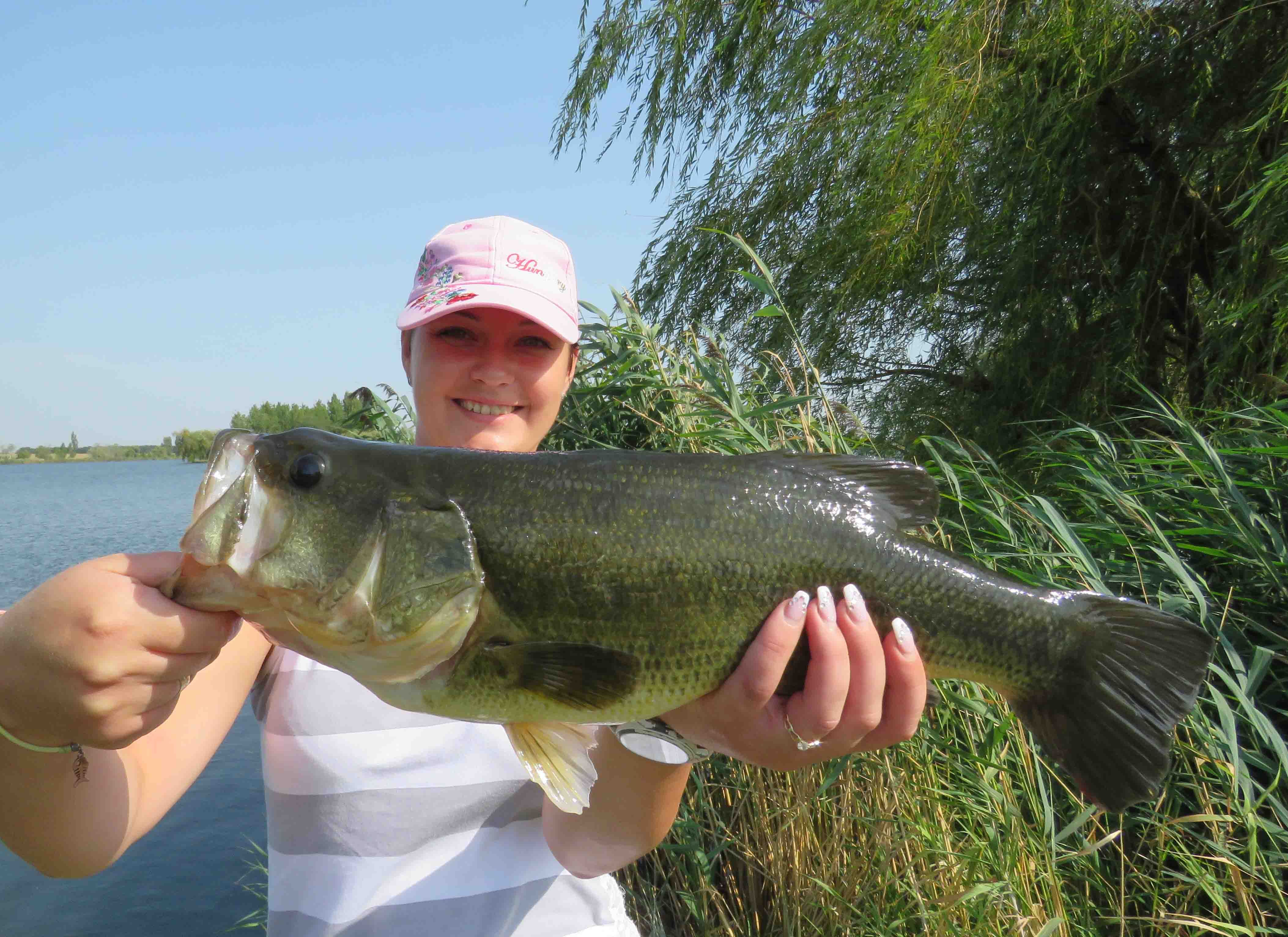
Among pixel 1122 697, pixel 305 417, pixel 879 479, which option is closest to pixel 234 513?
pixel 879 479

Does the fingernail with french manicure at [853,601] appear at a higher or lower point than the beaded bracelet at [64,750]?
higher

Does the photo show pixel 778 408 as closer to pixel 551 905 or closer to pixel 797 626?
pixel 797 626

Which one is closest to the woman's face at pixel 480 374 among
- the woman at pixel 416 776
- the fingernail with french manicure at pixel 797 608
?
the woman at pixel 416 776

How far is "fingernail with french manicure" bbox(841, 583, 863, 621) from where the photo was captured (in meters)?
1.73

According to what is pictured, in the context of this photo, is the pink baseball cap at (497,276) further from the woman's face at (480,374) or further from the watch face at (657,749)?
the watch face at (657,749)

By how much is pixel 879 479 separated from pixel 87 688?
1544 millimetres

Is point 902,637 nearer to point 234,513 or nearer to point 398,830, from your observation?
point 398,830

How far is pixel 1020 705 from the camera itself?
1892mm

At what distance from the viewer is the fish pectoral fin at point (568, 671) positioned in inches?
65.2


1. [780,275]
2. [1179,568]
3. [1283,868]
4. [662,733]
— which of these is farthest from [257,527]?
[780,275]

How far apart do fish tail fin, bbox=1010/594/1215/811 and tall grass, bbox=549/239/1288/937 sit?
0.81 metres

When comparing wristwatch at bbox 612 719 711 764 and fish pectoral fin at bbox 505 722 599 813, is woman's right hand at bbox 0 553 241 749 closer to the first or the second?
fish pectoral fin at bbox 505 722 599 813

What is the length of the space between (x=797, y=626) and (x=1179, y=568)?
2102 mm

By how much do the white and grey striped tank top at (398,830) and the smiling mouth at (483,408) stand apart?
A: 0.83 m
